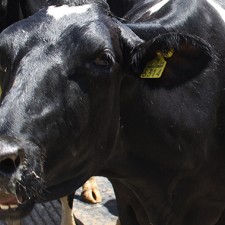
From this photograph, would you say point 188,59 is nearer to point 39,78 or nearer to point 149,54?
point 149,54

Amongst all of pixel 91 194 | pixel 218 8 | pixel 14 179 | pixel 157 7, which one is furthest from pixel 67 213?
pixel 14 179

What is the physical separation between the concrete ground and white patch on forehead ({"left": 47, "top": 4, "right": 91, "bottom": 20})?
7.55ft

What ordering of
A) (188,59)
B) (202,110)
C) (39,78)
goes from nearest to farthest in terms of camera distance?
(39,78) → (188,59) → (202,110)

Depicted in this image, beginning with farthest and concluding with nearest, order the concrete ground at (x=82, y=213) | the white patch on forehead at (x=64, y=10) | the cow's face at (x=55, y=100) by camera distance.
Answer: the concrete ground at (x=82, y=213)
the white patch on forehead at (x=64, y=10)
the cow's face at (x=55, y=100)

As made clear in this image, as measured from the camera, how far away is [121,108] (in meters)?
2.81

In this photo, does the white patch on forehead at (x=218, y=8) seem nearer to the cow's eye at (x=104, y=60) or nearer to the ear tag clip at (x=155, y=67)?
the ear tag clip at (x=155, y=67)

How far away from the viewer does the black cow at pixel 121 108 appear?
7.60 feet

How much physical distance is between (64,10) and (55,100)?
0.42 m

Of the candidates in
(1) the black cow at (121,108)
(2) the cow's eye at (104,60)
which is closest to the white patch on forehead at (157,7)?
(1) the black cow at (121,108)

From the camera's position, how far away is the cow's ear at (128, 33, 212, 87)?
103 inches

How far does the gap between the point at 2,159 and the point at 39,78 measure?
0.35m

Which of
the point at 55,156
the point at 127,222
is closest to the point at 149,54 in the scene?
the point at 55,156

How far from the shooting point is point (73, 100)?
94.9 inches

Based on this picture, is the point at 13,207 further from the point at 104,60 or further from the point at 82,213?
the point at 82,213
